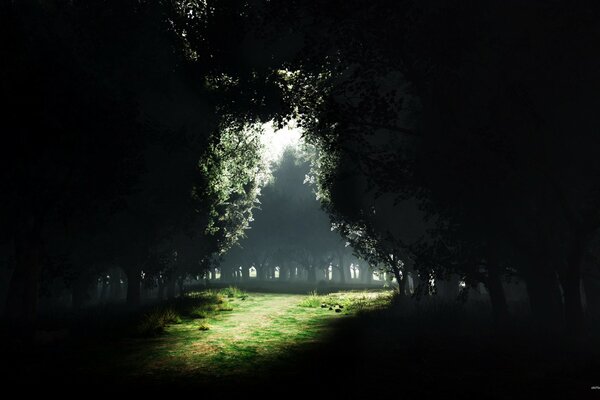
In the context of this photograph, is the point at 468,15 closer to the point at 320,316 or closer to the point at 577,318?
the point at 577,318

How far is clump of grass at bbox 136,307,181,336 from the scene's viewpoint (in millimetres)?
12227

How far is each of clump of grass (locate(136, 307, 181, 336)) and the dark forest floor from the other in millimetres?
353

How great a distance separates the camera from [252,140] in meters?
24.8

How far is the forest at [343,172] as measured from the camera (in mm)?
8297

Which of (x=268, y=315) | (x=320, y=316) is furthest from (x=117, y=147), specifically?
(x=320, y=316)

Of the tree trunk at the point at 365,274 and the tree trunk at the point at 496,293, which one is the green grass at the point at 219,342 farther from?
the tree trunk at the point at 365,274

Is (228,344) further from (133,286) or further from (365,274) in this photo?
(365,274)

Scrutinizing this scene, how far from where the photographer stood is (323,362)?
859 cm

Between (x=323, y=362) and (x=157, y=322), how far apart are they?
23.5ft

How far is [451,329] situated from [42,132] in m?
15.0

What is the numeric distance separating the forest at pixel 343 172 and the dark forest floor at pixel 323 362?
0.07 meters

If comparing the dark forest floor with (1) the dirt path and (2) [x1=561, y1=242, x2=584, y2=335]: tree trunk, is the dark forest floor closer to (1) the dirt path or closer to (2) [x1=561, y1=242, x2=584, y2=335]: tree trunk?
(1) the dirt path

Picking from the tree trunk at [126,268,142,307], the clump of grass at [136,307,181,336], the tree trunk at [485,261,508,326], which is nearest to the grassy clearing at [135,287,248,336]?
the clump of grass at [136,307,181,336]

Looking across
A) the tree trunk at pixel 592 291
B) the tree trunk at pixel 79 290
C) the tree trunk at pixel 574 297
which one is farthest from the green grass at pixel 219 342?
the tree trunk at pixel 79 290
